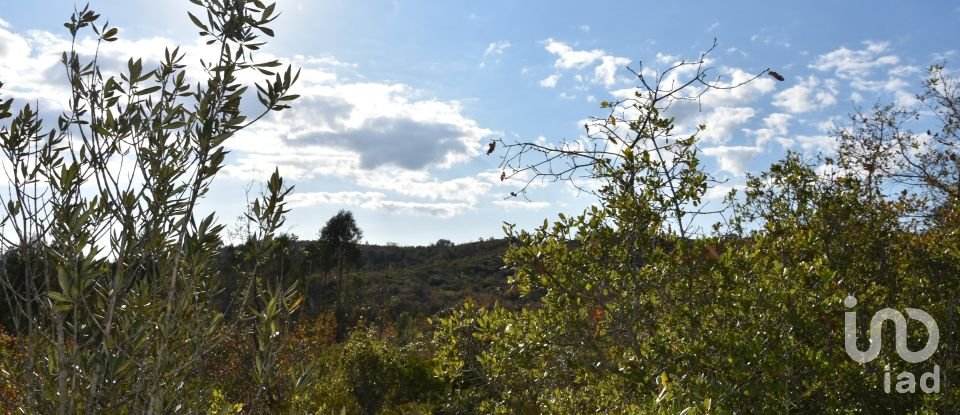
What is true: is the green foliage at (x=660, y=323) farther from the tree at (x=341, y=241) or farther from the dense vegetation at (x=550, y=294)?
the tree at (x=341, y=241)

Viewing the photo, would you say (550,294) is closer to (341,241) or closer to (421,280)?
(341,241)

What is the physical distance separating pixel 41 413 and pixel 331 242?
1604 inches

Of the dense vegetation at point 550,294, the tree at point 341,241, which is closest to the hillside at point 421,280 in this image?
the tree at point 341,241

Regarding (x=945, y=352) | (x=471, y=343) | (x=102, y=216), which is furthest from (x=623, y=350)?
(x=102, y=216)

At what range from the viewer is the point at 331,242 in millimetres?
42906

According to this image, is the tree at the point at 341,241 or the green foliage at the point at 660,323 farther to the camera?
the tree at the point at 341,241

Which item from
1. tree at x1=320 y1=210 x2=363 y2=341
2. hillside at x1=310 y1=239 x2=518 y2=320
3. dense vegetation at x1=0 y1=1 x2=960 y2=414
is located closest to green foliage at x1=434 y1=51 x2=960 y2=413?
dense vegetation at x1=0 y1=1 x2=960 y2=414

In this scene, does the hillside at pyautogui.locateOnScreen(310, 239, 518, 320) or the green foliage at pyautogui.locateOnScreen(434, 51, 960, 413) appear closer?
the green foliage at pyautogui.locateOnScreen(434, 51, 960, 413)

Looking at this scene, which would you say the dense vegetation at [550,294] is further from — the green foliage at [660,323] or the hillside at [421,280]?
the hillside at [421,280]

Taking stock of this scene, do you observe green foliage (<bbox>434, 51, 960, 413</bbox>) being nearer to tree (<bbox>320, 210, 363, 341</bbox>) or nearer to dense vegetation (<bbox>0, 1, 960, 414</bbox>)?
dense vegetation (<bbox>0, 1, 960, 414</bbox>)

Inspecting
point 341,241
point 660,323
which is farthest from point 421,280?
point 660,323

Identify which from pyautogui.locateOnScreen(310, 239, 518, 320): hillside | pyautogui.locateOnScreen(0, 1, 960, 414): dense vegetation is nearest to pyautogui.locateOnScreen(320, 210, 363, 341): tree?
pyautogui.locateOnScreen(310, 239, 518, 320): hillside

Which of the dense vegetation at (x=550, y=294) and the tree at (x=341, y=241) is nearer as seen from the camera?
the dense vegetation at (x=550, y=294)

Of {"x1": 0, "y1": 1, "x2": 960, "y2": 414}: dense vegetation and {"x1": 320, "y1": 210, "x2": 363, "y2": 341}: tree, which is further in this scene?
{"x1": 320, "y1": 210, "x2": 363, "y2": 341}: tree
